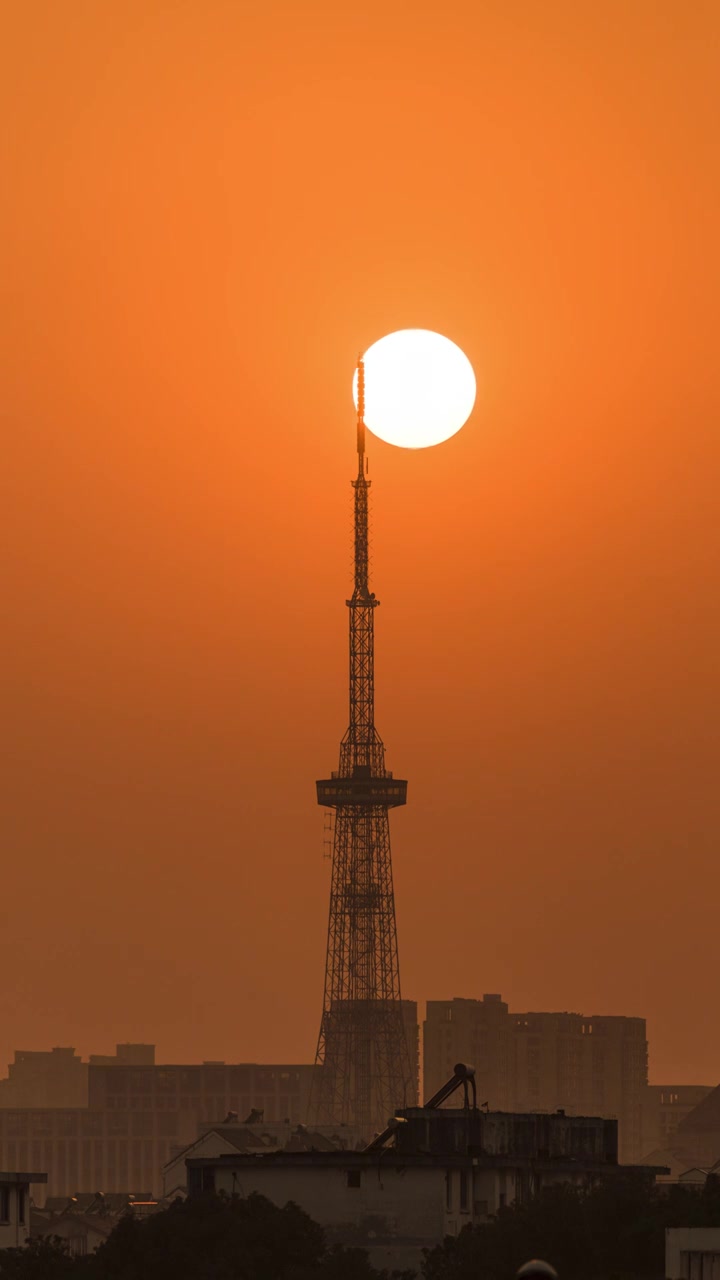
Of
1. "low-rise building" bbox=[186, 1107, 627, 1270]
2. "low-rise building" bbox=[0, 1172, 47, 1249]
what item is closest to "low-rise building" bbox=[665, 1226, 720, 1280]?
"low-rise building" bbox=[186, 1107, 627, 1270]

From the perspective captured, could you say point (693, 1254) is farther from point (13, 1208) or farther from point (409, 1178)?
point (13, 1208)

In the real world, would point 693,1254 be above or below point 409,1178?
below

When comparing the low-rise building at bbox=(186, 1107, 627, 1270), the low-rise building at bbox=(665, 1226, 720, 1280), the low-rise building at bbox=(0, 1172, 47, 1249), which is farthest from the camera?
the low-rise building at bbox=(186, 1107, 627, 1270)

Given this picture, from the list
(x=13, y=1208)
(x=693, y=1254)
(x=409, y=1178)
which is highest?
(x=409, y=1178)

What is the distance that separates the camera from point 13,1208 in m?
98.7

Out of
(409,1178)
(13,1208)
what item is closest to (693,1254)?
(409,1178)

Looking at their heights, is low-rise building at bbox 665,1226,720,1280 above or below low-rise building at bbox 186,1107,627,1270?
below

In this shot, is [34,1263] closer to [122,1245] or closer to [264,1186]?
[122,1245]

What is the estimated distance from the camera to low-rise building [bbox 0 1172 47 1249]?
96375mm

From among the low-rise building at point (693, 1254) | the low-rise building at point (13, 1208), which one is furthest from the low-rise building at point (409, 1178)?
the low-rise building at point (693, 1254)

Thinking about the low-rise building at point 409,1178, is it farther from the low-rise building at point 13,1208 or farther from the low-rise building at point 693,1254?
the low-rise building at point 693,1254

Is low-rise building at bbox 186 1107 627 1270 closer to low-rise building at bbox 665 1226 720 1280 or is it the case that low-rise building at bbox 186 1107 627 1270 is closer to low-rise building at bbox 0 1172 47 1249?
low-rise building at bbox 0 1172 47 1249

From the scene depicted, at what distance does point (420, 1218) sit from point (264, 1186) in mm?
6192

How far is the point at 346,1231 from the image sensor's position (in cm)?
9781
